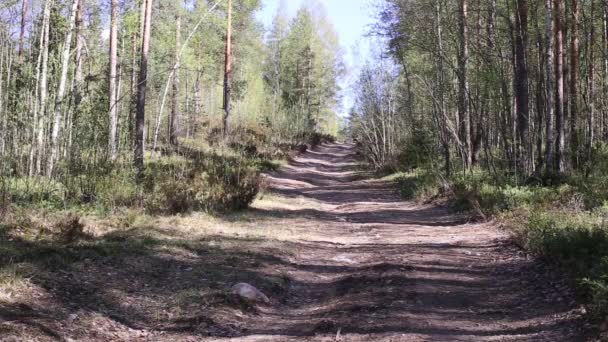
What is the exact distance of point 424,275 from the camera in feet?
22.1

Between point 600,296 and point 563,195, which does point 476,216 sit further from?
point 600,296

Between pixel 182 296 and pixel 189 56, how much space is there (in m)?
25.6

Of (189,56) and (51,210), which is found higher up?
(189,56)

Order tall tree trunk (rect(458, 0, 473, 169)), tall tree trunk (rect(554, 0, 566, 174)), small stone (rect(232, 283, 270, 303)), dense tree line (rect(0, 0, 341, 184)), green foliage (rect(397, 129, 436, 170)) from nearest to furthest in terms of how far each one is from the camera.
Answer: small stone (rect(232, 283, 270, 303)) < dense tree line (rect(0, 0, 341, 184)) < tall tree trunk (rect(554, 0, 566, 174)) < tall tree trunk (rect(458, 0, 473, 169)) < green foliage (rect(397, 129, 436, 170))

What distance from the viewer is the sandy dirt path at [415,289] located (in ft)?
16.0

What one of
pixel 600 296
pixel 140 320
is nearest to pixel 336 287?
pixel 140 320

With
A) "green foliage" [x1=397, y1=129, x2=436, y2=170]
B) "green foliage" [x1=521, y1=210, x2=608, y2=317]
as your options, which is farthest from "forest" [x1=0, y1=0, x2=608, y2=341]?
"green foliage" [x1=397, y1=129, x2=436, y2=170]

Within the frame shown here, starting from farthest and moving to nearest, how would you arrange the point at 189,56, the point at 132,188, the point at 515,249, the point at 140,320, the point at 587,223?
the point at 189,56 < the point at 132,188 < the point at 515,249 < the point at 587,223 < the point at 140,320

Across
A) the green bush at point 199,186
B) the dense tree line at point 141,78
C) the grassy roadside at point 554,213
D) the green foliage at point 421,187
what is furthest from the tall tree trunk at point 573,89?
the dense tree line at point 141,78

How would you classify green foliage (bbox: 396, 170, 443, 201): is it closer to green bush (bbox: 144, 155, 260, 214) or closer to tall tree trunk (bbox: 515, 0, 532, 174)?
tall tree trunk (bbox: 515, 0, 532, 174)

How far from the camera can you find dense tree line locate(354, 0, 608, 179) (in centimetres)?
1371

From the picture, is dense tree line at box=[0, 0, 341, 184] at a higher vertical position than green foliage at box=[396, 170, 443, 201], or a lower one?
higher

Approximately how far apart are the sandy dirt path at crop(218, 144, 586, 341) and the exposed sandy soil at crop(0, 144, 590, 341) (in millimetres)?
19

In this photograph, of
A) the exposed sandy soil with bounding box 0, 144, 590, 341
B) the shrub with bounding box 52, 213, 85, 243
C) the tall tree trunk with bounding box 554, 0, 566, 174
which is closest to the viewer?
the exposed sandy soil with bounding box 0, 144, 590, 341
